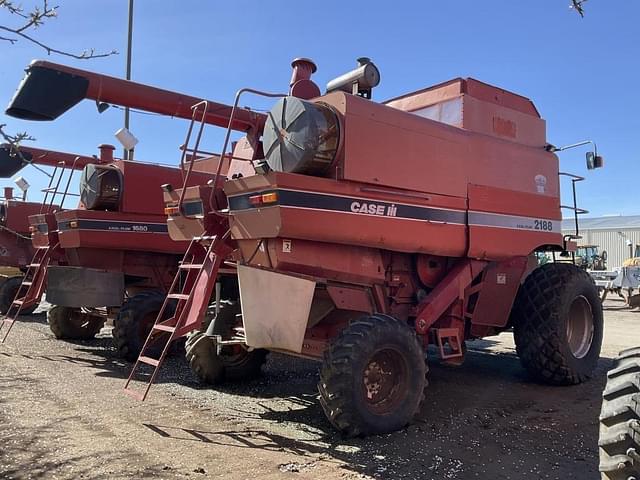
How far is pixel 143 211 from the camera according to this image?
9.17 m

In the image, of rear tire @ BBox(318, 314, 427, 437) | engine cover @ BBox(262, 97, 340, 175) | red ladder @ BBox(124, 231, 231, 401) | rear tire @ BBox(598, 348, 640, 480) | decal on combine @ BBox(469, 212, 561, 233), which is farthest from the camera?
decal on combine @ BBox(469, 212, 561, 233)

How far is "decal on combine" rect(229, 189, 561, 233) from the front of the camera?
4.96 metres

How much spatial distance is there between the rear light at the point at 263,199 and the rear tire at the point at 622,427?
2808mm

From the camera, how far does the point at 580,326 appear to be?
751 cm

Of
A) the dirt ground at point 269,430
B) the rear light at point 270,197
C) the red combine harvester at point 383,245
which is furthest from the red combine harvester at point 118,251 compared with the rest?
the rear light at point 270,197

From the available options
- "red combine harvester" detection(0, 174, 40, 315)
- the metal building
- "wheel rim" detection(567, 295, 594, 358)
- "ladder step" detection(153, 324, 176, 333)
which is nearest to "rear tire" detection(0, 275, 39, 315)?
"red combine harvester" detection(0, 174, 40, 315)

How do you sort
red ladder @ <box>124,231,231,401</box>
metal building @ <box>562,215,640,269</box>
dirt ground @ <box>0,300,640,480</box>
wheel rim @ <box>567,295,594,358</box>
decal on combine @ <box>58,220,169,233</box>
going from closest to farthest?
dirt ground @ <box>0,300,640,480</box>
red ladder @ <box>124,231,231,401</box>
wheel rim @ <box>567,295,594,358</box>
decal on combine @ <box>58,220,169,233</box>
metal building @ <box>562,215,640,269</box>

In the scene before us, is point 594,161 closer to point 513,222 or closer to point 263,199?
point 513,222

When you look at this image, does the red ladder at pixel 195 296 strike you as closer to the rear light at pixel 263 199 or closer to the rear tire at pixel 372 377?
the rear light at pixel 263 199

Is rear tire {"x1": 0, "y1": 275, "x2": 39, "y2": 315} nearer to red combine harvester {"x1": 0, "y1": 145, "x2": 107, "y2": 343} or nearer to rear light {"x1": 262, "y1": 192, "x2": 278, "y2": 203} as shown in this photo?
red combine harvester {"x1": 0, "y1": 145, "x2": 107, "y2": 343}

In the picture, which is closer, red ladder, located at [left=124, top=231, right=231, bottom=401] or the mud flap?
the mud flap

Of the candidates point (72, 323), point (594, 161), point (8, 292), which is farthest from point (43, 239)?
point (594, 161)

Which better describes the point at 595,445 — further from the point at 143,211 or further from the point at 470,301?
the point at 143,211

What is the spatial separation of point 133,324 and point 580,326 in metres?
5.83
